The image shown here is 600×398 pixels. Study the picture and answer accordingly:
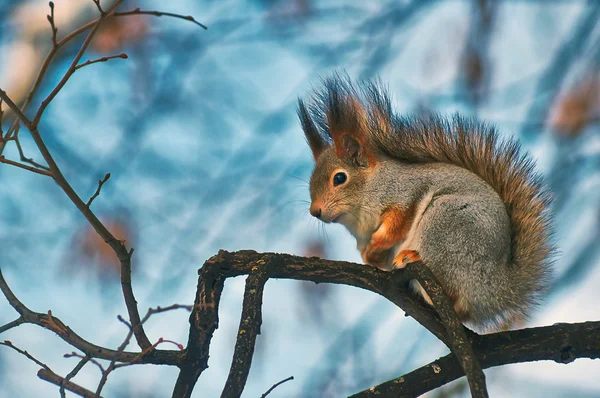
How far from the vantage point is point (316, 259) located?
163 cm

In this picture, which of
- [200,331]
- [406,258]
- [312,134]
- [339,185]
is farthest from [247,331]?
[312,134]

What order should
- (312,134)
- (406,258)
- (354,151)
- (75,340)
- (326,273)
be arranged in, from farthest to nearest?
(312,134) < (354,151) < (406,258) < (326,273) < (75,340)

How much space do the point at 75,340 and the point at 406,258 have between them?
0.91 metres

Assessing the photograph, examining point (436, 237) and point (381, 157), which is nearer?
point (436, 237)

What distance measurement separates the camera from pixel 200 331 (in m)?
1.49

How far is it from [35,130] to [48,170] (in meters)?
0.09

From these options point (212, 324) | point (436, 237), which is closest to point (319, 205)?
point (436, 237)

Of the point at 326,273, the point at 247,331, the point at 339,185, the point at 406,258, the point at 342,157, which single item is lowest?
the point at 247,331

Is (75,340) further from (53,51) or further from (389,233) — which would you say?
(389,233)

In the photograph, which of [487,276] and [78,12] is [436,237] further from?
[78,12]

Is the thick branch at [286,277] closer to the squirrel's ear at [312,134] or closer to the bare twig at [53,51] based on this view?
the bare twig at [53,51]

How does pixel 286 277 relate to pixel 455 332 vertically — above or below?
above

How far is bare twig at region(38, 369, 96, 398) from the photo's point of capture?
1.15 metres

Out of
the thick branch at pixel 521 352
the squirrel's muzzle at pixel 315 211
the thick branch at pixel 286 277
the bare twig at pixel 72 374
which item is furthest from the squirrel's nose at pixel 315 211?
the bare twig at pixel 72 374
